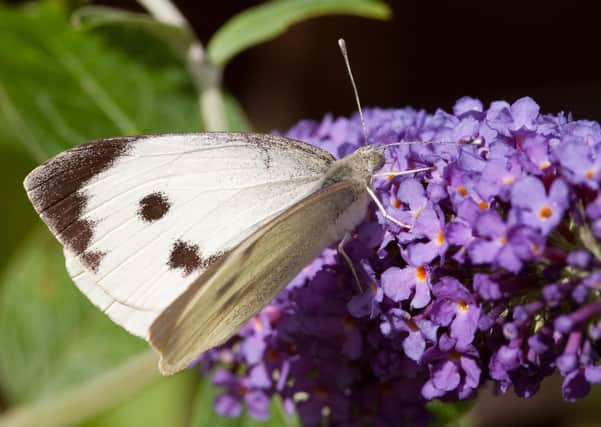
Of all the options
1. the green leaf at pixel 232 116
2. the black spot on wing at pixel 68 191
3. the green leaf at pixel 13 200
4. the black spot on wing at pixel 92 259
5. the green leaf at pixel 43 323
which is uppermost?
the black spot on wing at pixel 68 191

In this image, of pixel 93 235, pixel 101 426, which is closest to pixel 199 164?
pixel 93 235

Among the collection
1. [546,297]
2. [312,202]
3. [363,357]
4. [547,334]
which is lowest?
[363,357]

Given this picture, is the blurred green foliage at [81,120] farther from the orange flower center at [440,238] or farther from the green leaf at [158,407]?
the orange flower center at [440,238]

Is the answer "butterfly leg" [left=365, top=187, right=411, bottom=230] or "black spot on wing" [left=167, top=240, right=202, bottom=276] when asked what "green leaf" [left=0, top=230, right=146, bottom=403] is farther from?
"butterfly leg" [left=365, top=187, right=411, bottom=230]

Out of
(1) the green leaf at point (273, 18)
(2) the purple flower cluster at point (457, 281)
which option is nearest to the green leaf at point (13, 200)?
(1) the green leaf at point (273, 18)

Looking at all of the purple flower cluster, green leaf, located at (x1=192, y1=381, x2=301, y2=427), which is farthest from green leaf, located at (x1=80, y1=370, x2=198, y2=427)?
the purple flower cluster

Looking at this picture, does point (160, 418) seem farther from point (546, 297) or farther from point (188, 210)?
point (546, 297)

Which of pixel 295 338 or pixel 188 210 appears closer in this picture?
pixel 188 210
